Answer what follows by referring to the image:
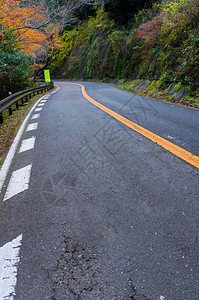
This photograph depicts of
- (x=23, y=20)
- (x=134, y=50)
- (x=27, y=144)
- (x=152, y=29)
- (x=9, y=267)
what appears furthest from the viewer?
(x=134, y=50)

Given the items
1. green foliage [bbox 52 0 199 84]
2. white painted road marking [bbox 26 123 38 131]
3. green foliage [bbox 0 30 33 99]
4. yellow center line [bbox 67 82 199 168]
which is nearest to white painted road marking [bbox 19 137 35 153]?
white painted road marking [bbox 26 123 38 131]

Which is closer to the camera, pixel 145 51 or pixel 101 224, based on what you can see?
pixel 101 224

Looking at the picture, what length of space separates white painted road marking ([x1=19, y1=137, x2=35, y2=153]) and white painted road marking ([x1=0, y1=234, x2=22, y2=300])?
2.51 meters

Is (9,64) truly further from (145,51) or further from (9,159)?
(145,51)

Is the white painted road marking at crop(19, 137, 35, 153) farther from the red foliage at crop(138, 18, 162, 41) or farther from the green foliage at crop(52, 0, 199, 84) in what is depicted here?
the red foliage at crop(138, 18, 162, 41)

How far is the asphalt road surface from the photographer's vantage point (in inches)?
57.3

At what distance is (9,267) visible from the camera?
162 centimetres

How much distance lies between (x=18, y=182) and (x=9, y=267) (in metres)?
1.43

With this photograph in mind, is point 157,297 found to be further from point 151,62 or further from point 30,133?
point 151,62

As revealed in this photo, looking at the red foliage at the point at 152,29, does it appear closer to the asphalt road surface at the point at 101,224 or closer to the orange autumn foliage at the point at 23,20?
the orange autumn foliage at the point at 23,20

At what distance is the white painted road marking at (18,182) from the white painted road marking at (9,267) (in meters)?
0.85

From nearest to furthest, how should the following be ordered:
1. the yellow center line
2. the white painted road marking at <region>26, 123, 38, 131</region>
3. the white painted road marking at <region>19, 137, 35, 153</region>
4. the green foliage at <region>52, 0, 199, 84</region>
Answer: the yellow center line → the white painted road marking at <region>19, 137, 35, 153</region> → the white painted road marking at <region>26, 123, 38, 131</region> → the green foliage at <region>52, 0, 199, 84</region>

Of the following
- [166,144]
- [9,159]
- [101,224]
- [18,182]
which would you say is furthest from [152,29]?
[101,224]

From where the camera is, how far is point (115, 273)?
1.52 m
